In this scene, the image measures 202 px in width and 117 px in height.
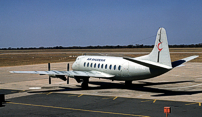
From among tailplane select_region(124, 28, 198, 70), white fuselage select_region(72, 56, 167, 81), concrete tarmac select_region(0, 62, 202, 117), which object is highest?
tailplane select_region(124, 28, 198, 70)

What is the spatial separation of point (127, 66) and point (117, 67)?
158 centimetres

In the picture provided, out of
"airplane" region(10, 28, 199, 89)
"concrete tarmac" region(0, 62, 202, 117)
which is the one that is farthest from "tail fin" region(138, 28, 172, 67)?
"concrete tarmac" region(0, 62, 202, 117)

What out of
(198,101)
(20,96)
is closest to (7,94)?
(20,96)

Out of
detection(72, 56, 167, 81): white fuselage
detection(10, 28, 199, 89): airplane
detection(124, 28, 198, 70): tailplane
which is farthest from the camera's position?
detection(72, 56, 167, 81): white fuselage

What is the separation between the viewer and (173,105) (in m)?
22.7

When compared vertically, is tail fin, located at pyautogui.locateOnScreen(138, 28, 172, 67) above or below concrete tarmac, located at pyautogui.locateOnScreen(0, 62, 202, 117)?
above

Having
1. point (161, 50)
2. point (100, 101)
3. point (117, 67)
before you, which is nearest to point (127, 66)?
point (117, 67)

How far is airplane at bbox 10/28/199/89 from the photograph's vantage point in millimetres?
27234

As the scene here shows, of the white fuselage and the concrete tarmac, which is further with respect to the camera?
the white fuselage

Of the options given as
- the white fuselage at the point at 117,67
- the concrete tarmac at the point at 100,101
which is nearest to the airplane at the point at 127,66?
the white fuselage at the point at 117,67

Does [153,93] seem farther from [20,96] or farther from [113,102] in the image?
[20,96]

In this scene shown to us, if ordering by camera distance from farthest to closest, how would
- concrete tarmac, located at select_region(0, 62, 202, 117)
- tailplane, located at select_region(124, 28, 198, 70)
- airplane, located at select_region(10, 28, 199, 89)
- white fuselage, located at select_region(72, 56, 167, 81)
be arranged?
1. white fuselage, located at select_region(72, 56, 167, 81)
2. airplane, located at select_region(10, 28, 199, 89)
3. tailplane, located at select_region(124, 28, 198, 70)
4. concrete tarmac, located at select_region(0, 62, 202, 117)

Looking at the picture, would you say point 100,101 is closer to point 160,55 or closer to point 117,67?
point 117,67

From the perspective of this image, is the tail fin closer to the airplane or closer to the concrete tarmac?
the airplane
